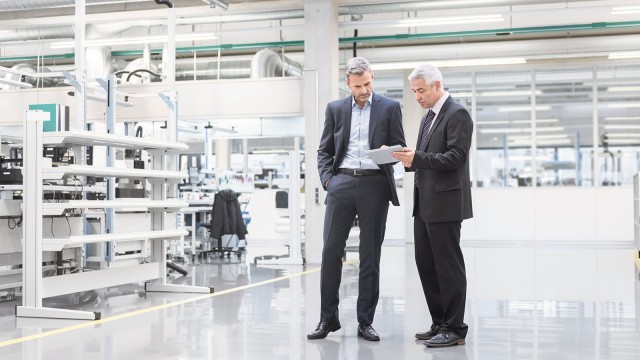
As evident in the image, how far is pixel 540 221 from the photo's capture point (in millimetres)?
13305

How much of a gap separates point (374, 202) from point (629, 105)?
11.0 meters

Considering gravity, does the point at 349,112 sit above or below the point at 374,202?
above

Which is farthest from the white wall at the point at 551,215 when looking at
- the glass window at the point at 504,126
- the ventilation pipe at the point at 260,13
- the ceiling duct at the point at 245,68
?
the ventilation pipe at the point at 260,13

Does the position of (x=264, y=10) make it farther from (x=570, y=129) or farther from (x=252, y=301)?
(x=570, y=129)

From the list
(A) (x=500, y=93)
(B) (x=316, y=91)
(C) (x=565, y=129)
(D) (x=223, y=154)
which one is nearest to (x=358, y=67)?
(B) (x=316, y=91)

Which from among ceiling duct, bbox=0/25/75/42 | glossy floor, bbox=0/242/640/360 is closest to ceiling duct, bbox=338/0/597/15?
glossy floor, bbox=0/242/640/360

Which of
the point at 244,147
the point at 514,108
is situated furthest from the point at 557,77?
the point at 244,147

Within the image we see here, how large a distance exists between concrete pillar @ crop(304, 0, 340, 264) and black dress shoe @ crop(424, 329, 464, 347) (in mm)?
5405

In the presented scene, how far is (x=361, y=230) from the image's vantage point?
148 inches

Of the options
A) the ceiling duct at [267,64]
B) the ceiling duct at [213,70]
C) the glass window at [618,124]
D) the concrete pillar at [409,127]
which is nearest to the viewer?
the ceiling duct at [267,64]

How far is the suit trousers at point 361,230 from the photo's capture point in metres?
3.71

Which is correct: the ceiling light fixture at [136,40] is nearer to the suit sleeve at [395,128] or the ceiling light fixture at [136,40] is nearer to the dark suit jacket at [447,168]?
the suit sleeve at [395,128]

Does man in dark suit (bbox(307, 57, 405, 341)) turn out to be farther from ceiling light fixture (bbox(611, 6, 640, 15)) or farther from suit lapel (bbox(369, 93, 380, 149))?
ceiling light fixture (bbox(611, 6, 640, 15))

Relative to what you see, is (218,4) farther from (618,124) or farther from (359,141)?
(618,124)
